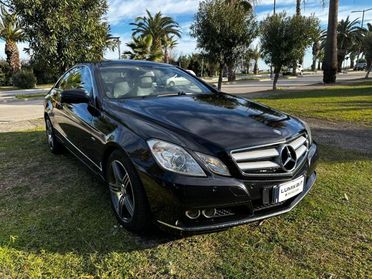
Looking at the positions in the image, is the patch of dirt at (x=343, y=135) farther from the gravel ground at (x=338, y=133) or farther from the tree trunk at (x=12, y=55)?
the tree trunk at (x=12, y=55)

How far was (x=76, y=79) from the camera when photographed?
15.5ft

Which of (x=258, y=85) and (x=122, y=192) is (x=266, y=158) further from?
(x=258, y=85)

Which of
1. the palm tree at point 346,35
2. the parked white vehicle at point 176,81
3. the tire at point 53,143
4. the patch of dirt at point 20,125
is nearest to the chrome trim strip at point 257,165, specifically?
the parked white vehicle at point 176,81

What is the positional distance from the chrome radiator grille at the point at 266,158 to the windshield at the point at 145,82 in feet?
5.16

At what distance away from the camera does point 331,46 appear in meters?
21.1

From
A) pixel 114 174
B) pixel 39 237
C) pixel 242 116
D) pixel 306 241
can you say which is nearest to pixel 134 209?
pixel 114 174

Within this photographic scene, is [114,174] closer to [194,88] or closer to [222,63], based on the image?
[194,88]

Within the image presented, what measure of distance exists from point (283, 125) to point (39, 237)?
238 cm

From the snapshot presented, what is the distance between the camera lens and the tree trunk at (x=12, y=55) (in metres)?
30.8

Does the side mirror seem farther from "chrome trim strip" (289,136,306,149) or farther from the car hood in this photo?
"chrome trim strip" (289,136,306,149)

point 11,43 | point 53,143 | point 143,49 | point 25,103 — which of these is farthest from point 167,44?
point 53,143

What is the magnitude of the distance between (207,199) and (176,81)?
2194 mm

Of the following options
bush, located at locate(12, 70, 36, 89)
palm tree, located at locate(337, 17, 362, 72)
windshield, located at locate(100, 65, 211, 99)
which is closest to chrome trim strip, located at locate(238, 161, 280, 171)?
windshield, located at locate(100, 65, 211, 99)

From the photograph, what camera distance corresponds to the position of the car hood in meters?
2.71
